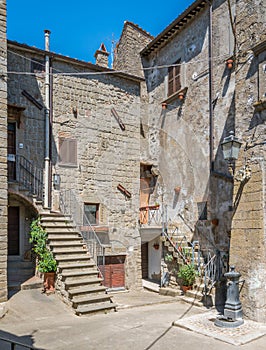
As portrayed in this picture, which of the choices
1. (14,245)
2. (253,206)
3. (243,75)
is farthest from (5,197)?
(243,75)

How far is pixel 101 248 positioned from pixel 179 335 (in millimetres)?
5018

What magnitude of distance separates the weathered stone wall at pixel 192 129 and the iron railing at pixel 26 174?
15.0 ft

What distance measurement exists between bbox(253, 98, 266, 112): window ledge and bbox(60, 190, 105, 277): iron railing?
570 centimetres

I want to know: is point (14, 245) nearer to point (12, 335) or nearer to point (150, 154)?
point (12, 335)

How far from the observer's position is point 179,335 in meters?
6.81

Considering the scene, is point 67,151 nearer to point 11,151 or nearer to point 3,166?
point 11,151

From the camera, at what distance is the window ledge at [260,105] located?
25.6ft

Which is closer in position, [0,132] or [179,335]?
[179,335]

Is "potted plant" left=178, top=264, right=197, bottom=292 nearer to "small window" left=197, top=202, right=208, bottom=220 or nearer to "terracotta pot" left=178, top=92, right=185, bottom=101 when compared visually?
"small window" left=197, top=202, right=208, bottom=220

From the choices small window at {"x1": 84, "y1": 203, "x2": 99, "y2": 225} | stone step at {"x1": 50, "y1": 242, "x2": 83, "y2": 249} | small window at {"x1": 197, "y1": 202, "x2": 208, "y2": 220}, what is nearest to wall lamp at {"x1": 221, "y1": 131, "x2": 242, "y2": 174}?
small window at {"x1": 197, "y1": 202, "x2": 208, "y2": 220}

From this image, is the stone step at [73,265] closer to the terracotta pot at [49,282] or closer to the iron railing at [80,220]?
the terracotta pot at [49,282]

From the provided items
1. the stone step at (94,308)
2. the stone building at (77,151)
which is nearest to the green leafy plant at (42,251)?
the stone building at (77,151)

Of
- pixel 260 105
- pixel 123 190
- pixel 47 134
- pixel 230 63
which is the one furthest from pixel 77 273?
pixel 230 63

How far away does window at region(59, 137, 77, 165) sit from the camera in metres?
11.8
